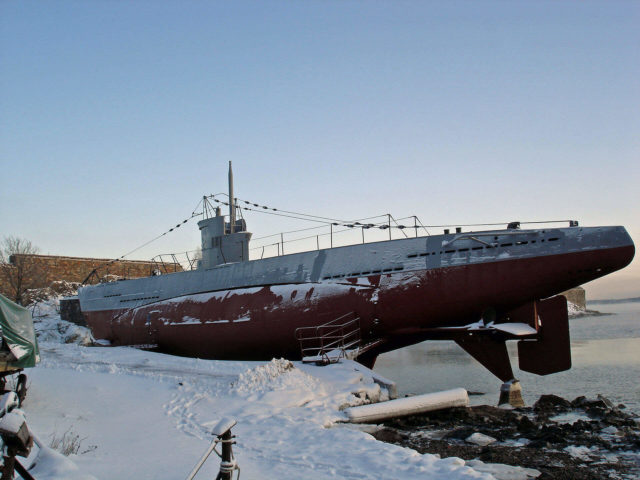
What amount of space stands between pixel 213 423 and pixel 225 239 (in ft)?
42.9

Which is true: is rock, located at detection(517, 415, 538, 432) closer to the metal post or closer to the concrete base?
the concrete base

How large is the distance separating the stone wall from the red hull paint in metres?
21.8

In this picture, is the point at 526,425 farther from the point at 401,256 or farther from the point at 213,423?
the point at 401,256

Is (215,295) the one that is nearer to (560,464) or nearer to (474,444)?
(474,444)

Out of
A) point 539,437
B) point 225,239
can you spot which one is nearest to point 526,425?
point 539,437

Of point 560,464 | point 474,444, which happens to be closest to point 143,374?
point 474,444

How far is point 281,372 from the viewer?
11.6 m

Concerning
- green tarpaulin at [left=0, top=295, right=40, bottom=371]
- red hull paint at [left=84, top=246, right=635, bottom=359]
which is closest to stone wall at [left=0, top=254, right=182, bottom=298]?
red hull paint at [left=84, top=246, right=635, bottom=359]

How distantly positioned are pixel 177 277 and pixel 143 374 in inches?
349

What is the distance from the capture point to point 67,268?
1692 inches

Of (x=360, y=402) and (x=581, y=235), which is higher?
(x=581, y=235)

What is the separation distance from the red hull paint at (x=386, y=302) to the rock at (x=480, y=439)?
18.3 ft

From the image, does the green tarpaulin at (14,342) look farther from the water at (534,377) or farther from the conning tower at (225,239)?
the conning tower at (225,239)

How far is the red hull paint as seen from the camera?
1335 centimetres
